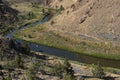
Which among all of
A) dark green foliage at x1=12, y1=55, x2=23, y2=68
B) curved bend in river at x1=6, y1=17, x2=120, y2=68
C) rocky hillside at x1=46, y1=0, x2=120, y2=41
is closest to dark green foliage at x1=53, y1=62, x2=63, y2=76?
dark green foliage at x1=12, y1=55, x2=23, y2=68

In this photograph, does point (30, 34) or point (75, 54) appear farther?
point (30, 34)

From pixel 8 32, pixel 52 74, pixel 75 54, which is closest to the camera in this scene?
pixel 52 74

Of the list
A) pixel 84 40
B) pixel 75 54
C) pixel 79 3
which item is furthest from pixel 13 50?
pixel 79 3

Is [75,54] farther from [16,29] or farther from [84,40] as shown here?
[16,29]

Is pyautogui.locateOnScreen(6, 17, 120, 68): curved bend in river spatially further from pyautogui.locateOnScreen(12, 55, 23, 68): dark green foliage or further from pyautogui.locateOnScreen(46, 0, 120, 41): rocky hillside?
pyautogui.locateOnScreen(12, 55, 23, 68): dark green foliage

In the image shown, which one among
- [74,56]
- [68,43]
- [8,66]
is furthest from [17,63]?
[68,43]

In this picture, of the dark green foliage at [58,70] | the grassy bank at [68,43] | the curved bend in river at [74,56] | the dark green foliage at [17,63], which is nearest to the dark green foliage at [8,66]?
the dark green foliage at [17,63]

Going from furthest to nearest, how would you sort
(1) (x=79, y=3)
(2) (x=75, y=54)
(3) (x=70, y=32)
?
(1) (x=79, y=3), (3) (x=70, y=32), (2) (x=75, y=54)
